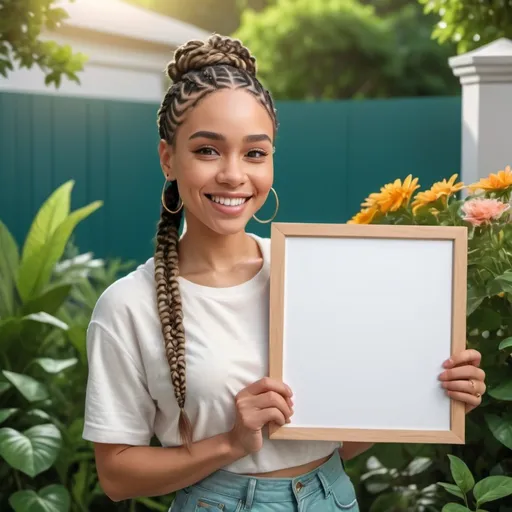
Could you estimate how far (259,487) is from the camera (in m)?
1.80

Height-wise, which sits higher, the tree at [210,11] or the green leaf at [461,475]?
the tree at [210,11]

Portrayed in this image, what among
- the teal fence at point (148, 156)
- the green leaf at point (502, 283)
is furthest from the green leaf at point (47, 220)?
the teal fence at point (148, 156)

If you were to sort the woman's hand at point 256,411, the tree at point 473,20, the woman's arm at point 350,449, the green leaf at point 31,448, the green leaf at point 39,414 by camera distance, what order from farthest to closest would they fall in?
1. the tree at point 473,20
2. the green leaf at point 39,414
3. the green leaf at point 31,448
4. the woman's arm at point 350,449
5. the woman's hand at point 256,411

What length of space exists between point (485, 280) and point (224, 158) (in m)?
1.03

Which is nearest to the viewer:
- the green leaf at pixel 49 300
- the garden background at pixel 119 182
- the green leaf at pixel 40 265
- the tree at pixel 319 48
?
the garden background at pixel 119 182

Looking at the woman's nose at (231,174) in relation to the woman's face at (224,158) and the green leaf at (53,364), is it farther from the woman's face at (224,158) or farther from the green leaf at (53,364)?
the green leaf at (53,364)

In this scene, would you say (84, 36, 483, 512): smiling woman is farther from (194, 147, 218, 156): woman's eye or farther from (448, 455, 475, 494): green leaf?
(448, 455, 475, 494): green leaf

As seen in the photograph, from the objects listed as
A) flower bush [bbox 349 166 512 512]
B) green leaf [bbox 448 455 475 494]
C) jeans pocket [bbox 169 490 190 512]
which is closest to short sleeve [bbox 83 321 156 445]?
jeans pocket [bbox 169 490 190 512]

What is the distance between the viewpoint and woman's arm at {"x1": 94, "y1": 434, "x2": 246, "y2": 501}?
1.75 metres

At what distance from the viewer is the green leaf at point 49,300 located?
12.7 ft

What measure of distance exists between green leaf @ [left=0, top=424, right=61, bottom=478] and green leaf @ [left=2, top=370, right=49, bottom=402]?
4.6 inches

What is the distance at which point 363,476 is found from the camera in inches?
128

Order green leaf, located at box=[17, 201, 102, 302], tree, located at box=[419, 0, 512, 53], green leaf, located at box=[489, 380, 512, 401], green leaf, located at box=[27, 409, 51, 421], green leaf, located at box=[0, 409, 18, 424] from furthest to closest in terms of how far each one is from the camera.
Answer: tree, located at box=[419, 0, 512, 53] < green leaf, located at box=[17, 201, 102, 302] < green leaf, located at box=[27, 409, 51, 421] < green leaf, located at box=[0, 409, 18, 424] < green leaf, located at box=[489, 380, 512, 401]

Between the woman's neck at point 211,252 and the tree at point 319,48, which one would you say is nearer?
the woman's neck at point 211,252
